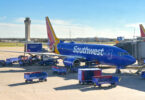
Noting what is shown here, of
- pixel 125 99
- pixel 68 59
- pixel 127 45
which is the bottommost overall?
pixel 125 99

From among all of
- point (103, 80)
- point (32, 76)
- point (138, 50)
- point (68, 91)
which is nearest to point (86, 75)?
point (103, 80)

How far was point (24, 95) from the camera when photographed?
45.9 feet

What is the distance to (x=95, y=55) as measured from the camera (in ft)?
87.2

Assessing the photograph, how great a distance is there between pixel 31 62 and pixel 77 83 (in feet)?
54.9

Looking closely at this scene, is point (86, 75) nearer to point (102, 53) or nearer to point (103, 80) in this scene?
point (103, 80)

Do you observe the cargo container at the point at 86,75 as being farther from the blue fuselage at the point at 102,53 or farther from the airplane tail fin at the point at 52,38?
the airplane tail fin at the point at 52,38

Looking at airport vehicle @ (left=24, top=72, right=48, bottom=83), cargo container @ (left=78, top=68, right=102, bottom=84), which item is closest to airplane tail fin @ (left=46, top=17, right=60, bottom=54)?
airport vehicle @ (left=24, top=72, right=48, bottom=83)

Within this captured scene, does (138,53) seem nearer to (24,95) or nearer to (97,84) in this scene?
(97,84)

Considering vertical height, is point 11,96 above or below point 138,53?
below

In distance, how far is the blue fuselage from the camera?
22844mm

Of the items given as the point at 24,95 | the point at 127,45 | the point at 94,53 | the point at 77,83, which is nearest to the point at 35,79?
the point at 77,83

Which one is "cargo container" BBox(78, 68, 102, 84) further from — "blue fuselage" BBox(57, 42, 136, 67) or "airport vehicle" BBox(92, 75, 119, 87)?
"blue fuselage" BBox(57, 42, 136, 67)

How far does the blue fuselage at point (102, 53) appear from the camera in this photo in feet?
74.9

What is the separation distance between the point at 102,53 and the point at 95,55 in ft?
4.90
